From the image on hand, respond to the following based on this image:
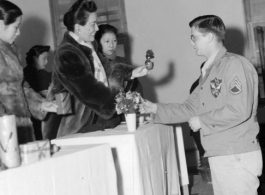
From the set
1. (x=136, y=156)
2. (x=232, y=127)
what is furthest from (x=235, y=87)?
(x=136, y=156)

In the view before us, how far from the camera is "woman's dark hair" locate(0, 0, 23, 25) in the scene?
2463 millimetres

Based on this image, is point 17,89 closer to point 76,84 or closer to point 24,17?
point 76,84

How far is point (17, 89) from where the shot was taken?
260cm

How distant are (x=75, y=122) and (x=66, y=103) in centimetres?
56

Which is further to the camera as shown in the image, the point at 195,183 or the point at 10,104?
the point at 195,183

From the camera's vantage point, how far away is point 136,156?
2.40 meters

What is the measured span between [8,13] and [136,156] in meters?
1.20

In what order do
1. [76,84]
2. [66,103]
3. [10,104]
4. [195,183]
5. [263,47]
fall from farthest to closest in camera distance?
[263,47]
[195,183]
[76,84]
[10,104]
[66,103]

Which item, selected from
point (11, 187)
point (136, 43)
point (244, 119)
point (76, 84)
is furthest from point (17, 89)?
point (136, 43)

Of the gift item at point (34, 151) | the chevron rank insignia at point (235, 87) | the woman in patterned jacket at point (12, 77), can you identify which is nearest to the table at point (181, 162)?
the woman in patterned jacket at point (12, 77)

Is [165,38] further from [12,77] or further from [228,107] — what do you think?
[228,107]

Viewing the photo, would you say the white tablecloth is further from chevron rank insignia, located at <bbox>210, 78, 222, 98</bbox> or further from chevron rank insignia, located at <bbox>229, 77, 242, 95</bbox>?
chevron rank insignia, located at <bbox>229, 77, 242, 95</bbox>

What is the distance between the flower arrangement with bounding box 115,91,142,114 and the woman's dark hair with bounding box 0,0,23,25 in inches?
33.3

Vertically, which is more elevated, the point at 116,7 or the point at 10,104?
the point at 116,7
